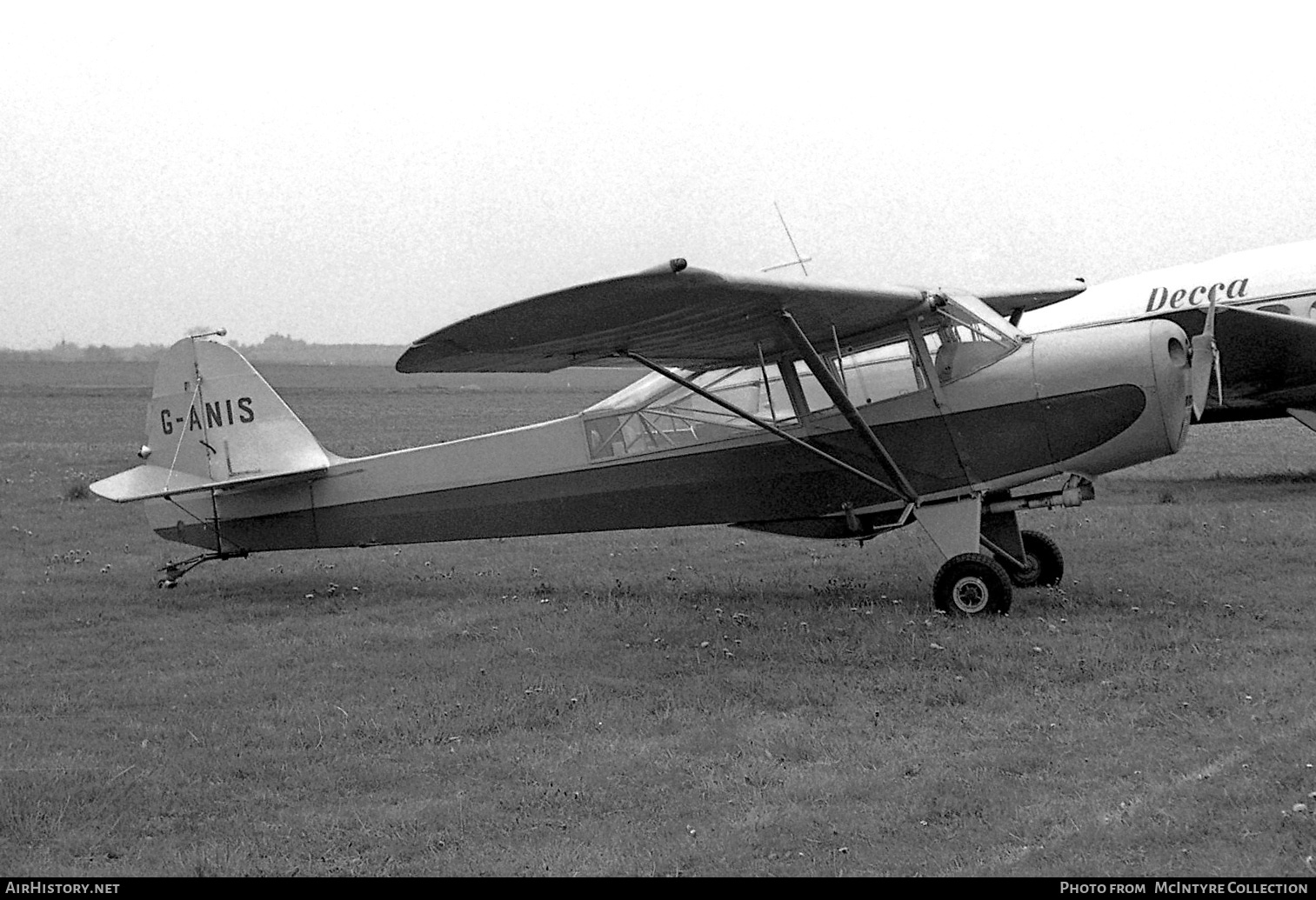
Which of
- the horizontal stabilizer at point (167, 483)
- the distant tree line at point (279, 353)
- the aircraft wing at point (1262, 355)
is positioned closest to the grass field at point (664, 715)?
the horizontal stabilizer at point (167, 483)

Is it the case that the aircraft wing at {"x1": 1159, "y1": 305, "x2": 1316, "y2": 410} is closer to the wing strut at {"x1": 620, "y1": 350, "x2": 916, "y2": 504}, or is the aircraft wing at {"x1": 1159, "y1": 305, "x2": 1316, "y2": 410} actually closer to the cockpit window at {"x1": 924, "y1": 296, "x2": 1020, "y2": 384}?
the cockpit window at {"x1": 924, "y1": 296, "x2": 1020, "y2": 384}

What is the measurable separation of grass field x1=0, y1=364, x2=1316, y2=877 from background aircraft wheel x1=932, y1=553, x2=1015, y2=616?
0.18 metres

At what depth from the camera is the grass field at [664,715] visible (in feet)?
15.3

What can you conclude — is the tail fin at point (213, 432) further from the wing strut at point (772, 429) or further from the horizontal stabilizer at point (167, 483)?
the wing strut at point (772, 429)

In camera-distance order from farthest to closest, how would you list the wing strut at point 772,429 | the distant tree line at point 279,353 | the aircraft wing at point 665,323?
the distant tree line at point 279,353
the wing strut at point 772,429
the aircraft wing at point 665,323

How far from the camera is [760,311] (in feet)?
26.0

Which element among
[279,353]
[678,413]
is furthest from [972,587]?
[279,353]

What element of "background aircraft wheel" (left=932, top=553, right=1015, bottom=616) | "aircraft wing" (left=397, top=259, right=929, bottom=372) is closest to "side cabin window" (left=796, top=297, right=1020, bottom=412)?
"aircraft wing" (left=397, top=259, right=929, bottom=372)

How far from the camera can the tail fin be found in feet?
35.4

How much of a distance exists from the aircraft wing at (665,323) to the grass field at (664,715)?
1.87 meters

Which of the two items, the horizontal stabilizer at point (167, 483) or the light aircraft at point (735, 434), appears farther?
the horizontal stabilizer at point (167, 483)

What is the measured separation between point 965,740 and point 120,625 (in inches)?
250

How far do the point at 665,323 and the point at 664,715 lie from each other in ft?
8.17
